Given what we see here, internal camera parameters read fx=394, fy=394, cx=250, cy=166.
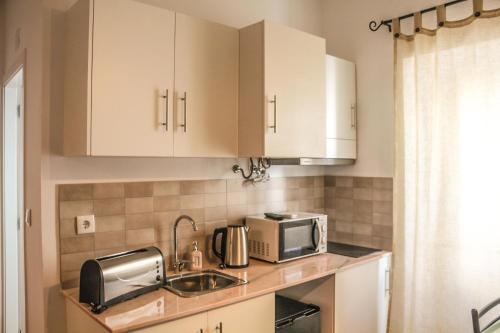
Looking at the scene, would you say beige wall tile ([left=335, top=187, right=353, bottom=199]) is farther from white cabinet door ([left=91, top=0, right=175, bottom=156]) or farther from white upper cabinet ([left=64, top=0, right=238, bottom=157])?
white cabinet door ([left=91, top=0, right=175, bottom=156])

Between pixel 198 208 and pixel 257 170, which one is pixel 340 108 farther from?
pixel 198 208

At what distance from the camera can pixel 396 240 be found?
2641mm

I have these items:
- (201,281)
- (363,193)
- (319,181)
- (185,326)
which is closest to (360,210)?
(363,193)

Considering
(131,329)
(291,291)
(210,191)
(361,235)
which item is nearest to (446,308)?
(361,235)

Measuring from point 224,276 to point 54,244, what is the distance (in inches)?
33.5

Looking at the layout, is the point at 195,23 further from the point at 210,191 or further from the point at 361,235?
the point at 361,235

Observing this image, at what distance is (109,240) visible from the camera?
6.64 ft

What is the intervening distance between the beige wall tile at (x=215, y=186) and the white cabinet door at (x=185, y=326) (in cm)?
92

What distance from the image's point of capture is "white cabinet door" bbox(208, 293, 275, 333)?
169 cm

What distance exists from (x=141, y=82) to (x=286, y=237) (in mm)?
1210

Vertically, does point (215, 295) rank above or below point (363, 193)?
below

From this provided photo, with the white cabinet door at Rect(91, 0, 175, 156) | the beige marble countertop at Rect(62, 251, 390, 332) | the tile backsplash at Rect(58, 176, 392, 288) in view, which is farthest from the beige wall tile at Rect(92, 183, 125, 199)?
the beige marble countertop at Rect(62, 251, 390, 332)

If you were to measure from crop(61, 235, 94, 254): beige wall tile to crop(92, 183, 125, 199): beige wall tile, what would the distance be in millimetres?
209

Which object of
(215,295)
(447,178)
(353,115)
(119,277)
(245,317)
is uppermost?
(353,115)
